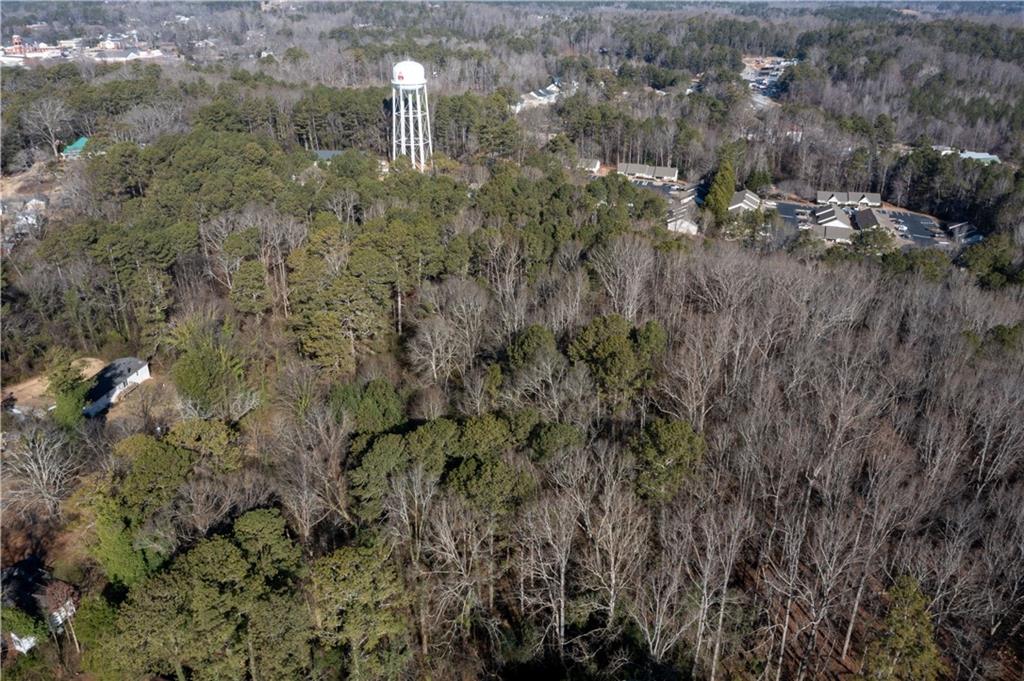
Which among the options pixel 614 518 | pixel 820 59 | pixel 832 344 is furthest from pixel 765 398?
pixel 820 59

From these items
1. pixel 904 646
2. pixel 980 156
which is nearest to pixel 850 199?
pixel 980 156

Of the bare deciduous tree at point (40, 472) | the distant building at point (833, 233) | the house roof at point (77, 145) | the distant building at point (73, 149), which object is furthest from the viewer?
the house roof at point (77, 145)

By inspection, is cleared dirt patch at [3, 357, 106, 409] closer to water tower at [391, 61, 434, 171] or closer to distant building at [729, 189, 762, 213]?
water tower at [391, 61, 434, 171]

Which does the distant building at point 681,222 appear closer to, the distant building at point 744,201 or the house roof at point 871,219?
the distant building at point 744,201

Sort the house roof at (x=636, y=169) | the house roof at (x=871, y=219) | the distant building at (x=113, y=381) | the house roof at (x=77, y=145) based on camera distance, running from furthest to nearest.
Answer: the house roof at (x=636, y=169) < the house roof at (x=77, y=145) < the house roof at (x=871, y=219) < the distant building at (x=113, y=381)

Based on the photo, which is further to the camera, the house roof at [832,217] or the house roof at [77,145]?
the house roof at [77,145]

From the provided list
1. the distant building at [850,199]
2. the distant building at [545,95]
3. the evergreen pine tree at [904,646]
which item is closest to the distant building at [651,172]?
the distant building at [850,199]

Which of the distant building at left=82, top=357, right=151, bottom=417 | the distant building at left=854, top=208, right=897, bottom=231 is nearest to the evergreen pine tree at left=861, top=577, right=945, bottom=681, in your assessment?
the distant building at left=82, top=357, right=151, bottom=417
